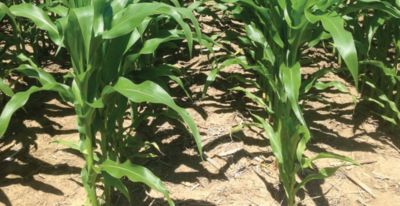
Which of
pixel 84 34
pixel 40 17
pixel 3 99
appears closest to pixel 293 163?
pixel 84 34

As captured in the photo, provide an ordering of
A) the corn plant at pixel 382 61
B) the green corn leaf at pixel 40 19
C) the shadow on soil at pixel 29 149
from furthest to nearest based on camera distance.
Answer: the corn plant at pixel 382 61 < the shadow on soil at pixel 29 149 < the green corn leaf at pixel 40 19

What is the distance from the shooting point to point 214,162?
9.39ft

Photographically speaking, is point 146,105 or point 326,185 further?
point 146,105

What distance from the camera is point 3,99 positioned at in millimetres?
3141

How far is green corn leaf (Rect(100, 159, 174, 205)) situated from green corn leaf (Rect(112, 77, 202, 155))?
0.71ft

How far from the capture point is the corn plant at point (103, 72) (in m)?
1.99

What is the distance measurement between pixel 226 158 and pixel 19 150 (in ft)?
3.78

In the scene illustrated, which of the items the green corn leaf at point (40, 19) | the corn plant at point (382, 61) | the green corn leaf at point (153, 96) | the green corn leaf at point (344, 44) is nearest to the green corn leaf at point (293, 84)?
the green corn leaf at point (344, 44)

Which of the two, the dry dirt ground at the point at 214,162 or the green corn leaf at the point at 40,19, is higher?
the green corn leaf at the point at 40,19

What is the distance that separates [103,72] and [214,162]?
0.95 metres

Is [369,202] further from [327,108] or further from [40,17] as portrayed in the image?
[40,17]

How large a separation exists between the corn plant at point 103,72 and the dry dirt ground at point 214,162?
461 mm

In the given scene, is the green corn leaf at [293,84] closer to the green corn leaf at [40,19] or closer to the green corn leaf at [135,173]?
the green corn leaf at [135,173]

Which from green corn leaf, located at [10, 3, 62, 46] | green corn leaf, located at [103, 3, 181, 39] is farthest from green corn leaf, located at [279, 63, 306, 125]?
green corn leaf, located at [10, 3, 62, 46]
